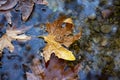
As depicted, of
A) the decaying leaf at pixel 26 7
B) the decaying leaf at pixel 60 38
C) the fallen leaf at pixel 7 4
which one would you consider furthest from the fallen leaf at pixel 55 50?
the fallen leaf at pixel 7 4

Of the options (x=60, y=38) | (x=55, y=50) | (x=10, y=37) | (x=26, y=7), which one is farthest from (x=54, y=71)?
(x=26, y=7)

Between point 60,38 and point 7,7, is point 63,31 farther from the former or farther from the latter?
point 7,7

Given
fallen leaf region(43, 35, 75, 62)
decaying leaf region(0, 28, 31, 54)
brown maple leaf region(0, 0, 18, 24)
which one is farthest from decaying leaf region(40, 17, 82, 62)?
brown maple leaf region(0, 0, 18, 24)

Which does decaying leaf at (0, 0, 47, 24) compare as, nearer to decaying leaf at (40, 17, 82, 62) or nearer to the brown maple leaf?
the brown maple leaf

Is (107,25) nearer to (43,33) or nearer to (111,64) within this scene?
(111,64)

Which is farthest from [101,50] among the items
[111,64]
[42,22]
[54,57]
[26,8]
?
[26,8]

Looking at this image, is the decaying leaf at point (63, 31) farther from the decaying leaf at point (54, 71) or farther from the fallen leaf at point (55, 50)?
the decaying leaf at point (54, 71)

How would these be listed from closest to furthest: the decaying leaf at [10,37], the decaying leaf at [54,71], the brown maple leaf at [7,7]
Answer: the decaying leaf at [54,71]
the decaying leaf at [10,37]
the brown maple leaf at [7,7]
